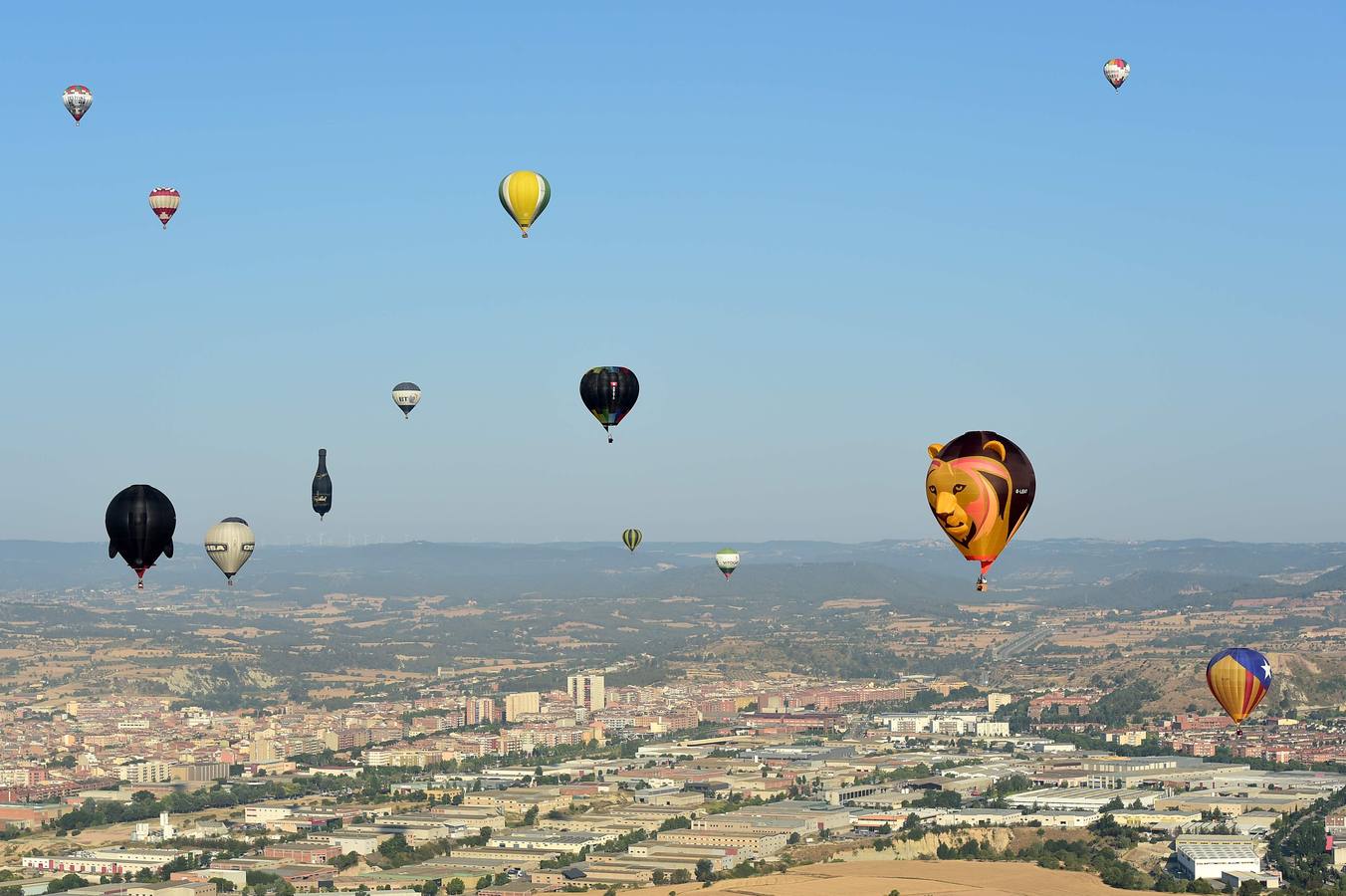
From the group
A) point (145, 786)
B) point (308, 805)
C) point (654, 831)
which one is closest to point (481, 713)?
point (145, 786)

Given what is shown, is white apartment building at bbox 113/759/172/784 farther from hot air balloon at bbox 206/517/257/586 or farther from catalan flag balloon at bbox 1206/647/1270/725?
catalan flag balloon at bbox 1206/647/1270/725

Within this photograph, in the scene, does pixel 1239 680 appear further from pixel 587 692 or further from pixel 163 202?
pixel 587 692

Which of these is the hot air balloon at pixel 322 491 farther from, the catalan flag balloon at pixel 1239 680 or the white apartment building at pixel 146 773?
the white apartment building at pixel 146 773

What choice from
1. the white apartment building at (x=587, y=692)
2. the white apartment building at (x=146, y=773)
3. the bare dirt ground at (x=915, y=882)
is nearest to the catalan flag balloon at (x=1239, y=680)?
the bare dirt ground at (x=915, y=882)

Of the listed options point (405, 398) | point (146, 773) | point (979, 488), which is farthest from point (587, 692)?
point (979, 488)

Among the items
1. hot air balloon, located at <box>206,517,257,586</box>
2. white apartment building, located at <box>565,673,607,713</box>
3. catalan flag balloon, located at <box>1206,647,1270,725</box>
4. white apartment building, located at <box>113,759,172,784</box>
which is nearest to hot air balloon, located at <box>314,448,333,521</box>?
hot air balloon, located at <box>206,517,257,586</box>

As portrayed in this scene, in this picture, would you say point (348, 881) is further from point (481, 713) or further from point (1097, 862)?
point (481, 713)
